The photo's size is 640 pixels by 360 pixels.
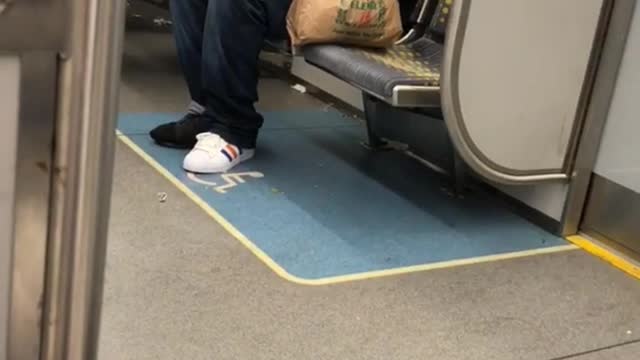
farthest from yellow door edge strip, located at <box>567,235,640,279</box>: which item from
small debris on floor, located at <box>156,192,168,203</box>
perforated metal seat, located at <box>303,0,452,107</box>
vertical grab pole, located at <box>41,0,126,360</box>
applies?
vertical grab pole, located at <box>41,0,126,360</box>

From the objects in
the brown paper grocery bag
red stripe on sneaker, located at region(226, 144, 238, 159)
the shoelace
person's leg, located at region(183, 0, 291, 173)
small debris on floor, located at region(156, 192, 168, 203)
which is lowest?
small debris on floor, located at region(156, 192, 168, 203)

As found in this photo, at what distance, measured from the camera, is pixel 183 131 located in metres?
2.51

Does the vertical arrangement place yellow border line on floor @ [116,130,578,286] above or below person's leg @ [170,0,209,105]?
below

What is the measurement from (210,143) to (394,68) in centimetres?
58

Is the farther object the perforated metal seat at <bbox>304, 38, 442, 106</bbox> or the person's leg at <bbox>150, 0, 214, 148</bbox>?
the person's leg at <bbox>150, 0, 214, 148</bbox>

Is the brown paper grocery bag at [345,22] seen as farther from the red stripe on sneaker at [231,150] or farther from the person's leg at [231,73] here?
the red stripe on sneaker at [231,150]

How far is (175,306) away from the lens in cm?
163

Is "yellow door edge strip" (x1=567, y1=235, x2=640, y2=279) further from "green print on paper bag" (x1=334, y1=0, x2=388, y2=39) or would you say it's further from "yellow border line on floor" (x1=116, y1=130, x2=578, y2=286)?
"green print on paper bag" (x1=334, y1=0, x2=388, y2=39)

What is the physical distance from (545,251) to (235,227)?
754 millimetres

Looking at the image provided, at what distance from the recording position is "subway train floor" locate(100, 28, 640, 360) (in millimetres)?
1585

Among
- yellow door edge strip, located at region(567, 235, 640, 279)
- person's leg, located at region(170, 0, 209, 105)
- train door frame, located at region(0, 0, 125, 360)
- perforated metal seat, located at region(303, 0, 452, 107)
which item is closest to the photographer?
train door frame, located at region(0, 0, 125, 360)

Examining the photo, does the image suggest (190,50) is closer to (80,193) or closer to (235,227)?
(235,227)

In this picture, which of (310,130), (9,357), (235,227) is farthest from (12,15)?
(310,130)

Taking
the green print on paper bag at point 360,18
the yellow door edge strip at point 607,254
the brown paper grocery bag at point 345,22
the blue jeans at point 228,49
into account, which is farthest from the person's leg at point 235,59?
the yellow door edge strip at point 607,254
